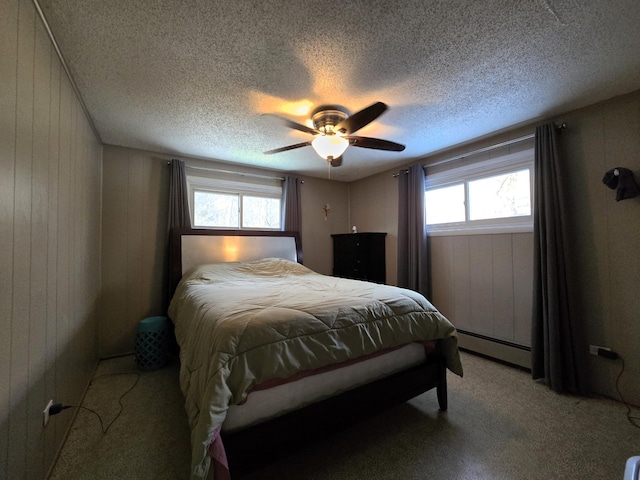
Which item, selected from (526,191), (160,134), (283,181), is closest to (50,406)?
(160,134)

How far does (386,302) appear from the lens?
5.64 feet

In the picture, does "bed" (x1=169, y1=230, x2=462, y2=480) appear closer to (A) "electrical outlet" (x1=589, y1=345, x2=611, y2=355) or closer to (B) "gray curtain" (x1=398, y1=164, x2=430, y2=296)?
(A) "electrical outlet" (x1=589, y1=345, x2=611, y2=355)

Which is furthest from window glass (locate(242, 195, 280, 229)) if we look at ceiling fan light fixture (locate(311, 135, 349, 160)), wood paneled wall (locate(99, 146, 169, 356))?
ceiling fan light fixture (locate(311, 135, 349, 160))

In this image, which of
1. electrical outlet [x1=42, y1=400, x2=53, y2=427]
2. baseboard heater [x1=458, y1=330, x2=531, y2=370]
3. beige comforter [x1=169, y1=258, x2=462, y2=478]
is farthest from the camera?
baseboard heater [x1=458, y1=330, x2=531, y2=370]

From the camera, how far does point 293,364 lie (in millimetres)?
1259

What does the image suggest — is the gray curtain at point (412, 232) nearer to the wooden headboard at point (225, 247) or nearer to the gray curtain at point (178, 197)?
the wooden headboard at point (225, 247)

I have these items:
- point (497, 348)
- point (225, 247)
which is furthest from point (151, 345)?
point (497, 348)

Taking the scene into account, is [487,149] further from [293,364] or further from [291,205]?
[293,364]

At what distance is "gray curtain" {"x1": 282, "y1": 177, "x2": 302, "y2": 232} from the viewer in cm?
398

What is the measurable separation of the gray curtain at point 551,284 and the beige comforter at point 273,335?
107cm

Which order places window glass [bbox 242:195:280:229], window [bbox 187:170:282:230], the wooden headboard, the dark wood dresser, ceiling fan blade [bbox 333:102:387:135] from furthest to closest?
1. the dark wood dresser
2. window glass [bbox 242:195:280:229]
3. window [bbox 187:170:282:230]
4. the wooden headboard
5. ceiling fan blade [bbox 333:102:387:135]

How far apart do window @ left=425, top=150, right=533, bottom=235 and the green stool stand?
3.41 metres

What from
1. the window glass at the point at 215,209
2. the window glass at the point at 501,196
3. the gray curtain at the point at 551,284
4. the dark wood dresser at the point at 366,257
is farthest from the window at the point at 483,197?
the window glass at the point at 215,209

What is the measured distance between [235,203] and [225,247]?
0.73 meters
